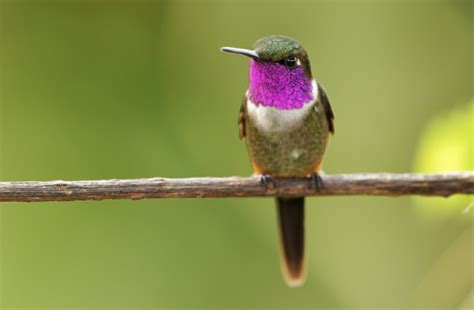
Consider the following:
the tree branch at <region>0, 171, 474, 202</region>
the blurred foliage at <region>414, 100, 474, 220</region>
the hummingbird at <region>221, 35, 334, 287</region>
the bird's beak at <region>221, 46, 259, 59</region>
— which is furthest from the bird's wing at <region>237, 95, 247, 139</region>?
the blurred foliage at <region>414, 100, 474, 220</region>

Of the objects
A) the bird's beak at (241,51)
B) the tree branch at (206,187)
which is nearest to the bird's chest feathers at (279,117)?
the bird's beak at (241,51)

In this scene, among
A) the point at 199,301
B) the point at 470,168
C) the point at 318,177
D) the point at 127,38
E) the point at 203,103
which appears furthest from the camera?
the point at 203,103

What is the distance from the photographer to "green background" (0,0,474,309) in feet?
22.6

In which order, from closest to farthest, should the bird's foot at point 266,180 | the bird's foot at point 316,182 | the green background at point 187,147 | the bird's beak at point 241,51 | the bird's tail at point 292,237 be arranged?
the bird's beak at point 241,51, the bird's foot at point 316,182, the bird's foot at point 266,180, the bird's tail at point 292,237, the green background at point 187,147

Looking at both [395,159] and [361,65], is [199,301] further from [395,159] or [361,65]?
[361,65]

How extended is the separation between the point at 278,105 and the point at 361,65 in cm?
481

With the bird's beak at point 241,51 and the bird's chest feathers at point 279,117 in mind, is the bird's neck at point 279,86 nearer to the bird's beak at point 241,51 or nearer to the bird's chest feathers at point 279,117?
the bird's chest feathers at point 279,117

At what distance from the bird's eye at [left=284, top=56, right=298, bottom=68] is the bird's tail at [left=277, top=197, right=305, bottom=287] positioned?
3.70 feet

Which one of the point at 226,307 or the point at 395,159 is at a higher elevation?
the point at 395,159

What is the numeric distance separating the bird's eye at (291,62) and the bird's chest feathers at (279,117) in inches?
12.0

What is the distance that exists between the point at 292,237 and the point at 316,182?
0.89 meters

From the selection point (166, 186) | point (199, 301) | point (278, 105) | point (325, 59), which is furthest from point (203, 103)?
point (166, 186)

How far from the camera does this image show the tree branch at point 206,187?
3.17m

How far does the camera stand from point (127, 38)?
24.4ft
